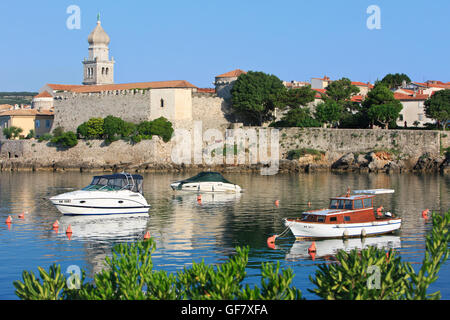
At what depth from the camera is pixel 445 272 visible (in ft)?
55.8

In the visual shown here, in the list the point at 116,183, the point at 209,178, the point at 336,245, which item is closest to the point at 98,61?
the point at 209,178

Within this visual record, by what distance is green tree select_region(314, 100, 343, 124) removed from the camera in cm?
6375

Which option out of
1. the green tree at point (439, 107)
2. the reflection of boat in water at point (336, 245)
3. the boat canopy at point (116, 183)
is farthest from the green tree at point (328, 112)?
the reflection of boat in water at point (336, 245)

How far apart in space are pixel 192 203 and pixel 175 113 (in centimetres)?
3048

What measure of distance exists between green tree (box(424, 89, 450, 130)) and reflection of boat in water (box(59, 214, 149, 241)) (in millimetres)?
38569

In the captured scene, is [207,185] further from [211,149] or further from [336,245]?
[211,149]

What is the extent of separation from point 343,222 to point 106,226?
8784 millimetres

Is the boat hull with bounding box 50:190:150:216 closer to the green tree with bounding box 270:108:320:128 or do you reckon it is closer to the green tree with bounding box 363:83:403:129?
the green tree with bounding box 363:83:403:129

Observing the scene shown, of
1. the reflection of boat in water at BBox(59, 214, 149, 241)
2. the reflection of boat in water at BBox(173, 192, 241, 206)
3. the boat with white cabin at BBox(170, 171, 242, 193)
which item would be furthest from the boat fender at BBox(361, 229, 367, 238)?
the boat with white cabin at BBox(170, 171, 242, 193)

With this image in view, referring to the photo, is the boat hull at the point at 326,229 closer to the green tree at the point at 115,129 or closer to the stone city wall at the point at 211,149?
the stone city wall at the point at 211,149

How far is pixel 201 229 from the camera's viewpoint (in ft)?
80.3
